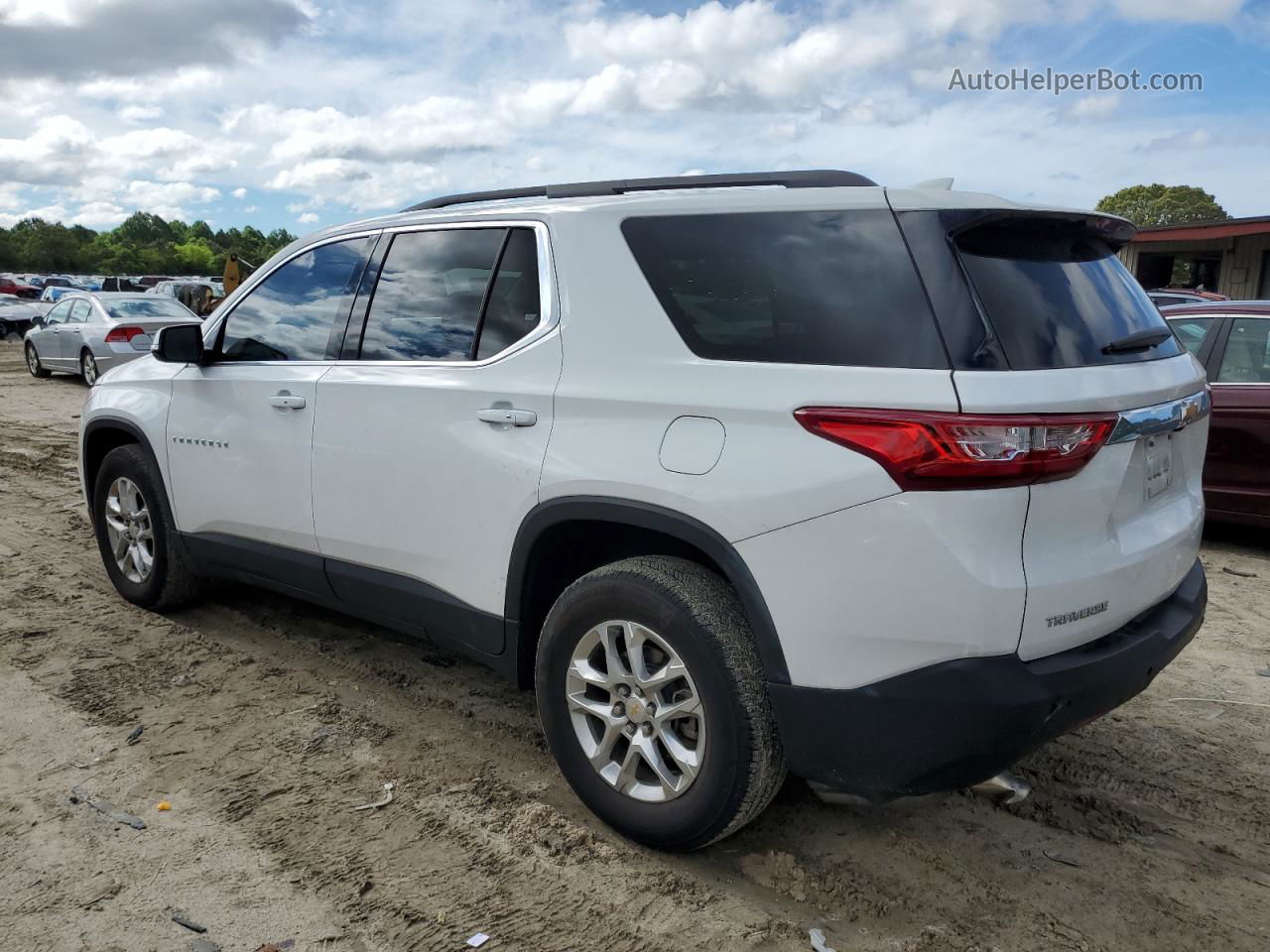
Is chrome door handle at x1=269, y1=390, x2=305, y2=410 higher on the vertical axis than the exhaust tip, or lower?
higher

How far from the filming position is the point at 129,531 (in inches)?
197

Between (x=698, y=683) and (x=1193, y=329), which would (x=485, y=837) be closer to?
(x=698, y=683)

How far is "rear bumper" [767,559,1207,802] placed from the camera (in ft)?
7.72

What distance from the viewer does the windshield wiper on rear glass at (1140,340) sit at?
2662 millimetres

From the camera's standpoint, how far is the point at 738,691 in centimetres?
260

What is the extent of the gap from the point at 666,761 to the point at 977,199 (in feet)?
5.67

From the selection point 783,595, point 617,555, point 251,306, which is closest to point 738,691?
point 783,595

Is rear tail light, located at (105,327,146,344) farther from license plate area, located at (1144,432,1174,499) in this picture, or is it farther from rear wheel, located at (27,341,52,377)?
license plate area, located at (1144,432,1174,499)

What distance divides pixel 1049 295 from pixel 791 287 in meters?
0.65

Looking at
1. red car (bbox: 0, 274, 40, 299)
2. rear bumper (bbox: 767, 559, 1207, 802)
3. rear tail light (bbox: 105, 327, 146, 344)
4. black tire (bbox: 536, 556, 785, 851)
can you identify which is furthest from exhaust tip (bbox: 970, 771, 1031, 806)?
red car (bbox: 0, 274, 40, 299)

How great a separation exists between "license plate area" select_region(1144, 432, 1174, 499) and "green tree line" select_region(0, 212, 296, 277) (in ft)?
256

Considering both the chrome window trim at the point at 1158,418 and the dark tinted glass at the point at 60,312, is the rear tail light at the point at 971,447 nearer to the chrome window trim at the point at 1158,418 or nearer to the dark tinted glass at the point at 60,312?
the chrome window trim at the point at 1158,418

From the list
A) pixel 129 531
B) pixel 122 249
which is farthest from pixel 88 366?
pixel 122 249

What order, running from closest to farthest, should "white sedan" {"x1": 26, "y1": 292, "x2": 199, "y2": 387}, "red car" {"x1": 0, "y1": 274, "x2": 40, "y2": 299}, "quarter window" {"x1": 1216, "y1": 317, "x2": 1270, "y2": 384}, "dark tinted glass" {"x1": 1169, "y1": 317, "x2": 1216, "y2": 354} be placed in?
1. "quarter window" {"x1": 1216, "y1": 317, "x2": 1270, "y2": 384}
2. "dark tinted glass" {"x1": 1169, "y1": 317, "x2": 1216, "y2": 354}
3. "white sedan" {"x1": 26, "y1": 292, "x2": 199, "y2": 387}
4. "red car" {"x1": 0, "y1": 274, "x2": 40, "y2": 299}
